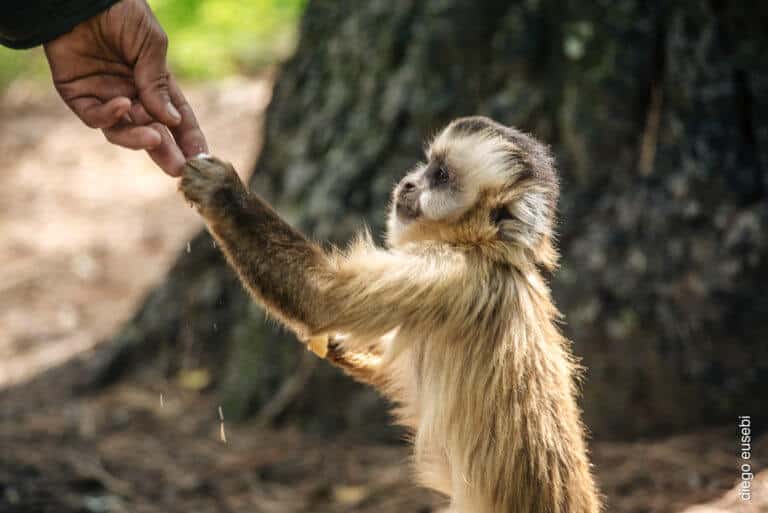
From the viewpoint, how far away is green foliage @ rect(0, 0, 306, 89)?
10.5m

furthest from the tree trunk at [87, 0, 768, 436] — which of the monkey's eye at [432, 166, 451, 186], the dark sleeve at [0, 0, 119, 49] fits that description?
the dark sleeve at [0, 0, 119, 49]

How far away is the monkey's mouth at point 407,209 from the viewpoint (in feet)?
11.3

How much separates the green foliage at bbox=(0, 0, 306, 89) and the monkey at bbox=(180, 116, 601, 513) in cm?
753

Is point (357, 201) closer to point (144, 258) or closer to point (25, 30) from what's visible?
point (25, 30)

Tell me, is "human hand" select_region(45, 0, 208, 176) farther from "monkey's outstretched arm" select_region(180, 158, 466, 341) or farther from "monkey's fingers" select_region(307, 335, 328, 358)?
"monkey's fingers" select_region(307, 335, 328, 358)

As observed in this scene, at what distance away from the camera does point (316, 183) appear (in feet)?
16.9

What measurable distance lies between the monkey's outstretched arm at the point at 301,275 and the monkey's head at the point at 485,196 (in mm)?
314

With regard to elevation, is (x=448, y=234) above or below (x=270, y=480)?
above

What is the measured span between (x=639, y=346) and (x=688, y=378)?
27 cm

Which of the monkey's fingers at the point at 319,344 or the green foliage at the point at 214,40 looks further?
the green foliage at the point at 214,40

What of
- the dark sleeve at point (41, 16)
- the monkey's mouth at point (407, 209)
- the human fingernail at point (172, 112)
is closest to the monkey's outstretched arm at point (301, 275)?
the human fingernail at point (172, 112)

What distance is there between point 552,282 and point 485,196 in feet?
4.74

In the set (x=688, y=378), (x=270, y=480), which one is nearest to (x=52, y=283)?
(x=270, y=480)

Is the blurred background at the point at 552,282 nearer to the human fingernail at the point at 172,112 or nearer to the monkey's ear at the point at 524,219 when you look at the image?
the human fingernail at the point at 172,112
